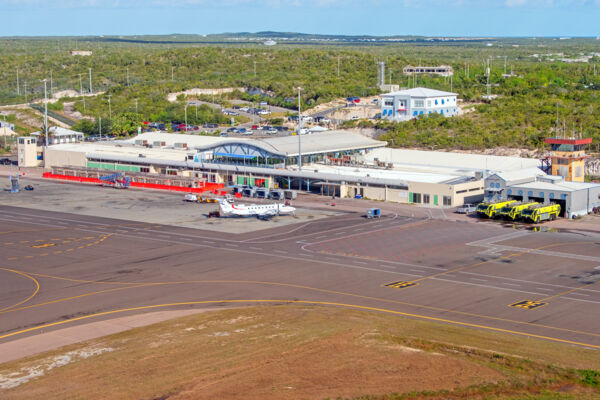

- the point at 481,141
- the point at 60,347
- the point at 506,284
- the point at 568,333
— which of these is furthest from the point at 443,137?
the point at 60,347

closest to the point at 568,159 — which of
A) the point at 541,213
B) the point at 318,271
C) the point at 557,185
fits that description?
the point at 557,185

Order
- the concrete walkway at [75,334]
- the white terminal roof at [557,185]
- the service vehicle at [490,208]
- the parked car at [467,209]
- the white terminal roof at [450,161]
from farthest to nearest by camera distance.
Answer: the white terminal roof at [450,161]
the parked car at [467,209]
the white terminal roof at [557,185]
the service vehicle at [490,208]
the concrete walkway at [75,334]

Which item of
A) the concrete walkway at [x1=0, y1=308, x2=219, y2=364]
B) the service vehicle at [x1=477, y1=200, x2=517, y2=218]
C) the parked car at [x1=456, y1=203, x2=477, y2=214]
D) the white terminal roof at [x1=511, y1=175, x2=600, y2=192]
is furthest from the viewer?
the parked car at [x1=456, y1=203, x2=477, y2=214]

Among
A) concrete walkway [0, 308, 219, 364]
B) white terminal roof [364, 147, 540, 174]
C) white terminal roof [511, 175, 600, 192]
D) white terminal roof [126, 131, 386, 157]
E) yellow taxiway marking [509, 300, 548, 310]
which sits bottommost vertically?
concrete walkway [0, 308, 219, 364]

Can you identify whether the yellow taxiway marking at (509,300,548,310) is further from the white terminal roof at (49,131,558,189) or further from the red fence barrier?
the red fence barrier

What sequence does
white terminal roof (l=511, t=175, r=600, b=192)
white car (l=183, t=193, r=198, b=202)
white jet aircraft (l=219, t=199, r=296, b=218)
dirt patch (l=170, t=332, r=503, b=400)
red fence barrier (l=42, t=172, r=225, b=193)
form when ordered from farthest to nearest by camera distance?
red fence barrier (l=42, t=172, r=225, b=193) < white car (l=183, t=193, r=198, b=202) < white terminal roof (l=511, t=175, r=600, b=192) < white jet aircraft (l=219, t=199, r=296, b=218) < dirt patch (l=170, t=332, r=503, b=400)

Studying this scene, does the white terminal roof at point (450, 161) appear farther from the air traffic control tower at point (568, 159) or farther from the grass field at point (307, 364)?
the grass field at point (307, 364)

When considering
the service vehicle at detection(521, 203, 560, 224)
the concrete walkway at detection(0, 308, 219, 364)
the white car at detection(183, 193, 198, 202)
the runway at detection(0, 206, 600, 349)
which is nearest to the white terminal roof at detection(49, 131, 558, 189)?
the service vehicle at detection(521, 203, 560, 224)

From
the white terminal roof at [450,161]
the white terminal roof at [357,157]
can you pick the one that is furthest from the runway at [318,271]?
the white terminal roof at [450,161]
